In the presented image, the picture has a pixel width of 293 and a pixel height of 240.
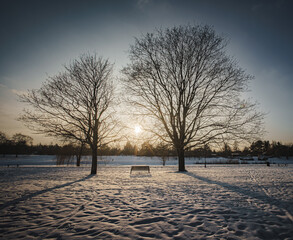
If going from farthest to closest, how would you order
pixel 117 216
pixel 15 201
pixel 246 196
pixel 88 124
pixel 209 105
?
pixel 209 105
pixel 88 124
pixel 246 196
pixel 15 201
pixel 117 216

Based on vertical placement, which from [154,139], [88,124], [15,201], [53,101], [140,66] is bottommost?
[15,201]

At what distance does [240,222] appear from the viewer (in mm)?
3166

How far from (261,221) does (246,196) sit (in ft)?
7.40

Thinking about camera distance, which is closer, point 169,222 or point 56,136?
point 169,222

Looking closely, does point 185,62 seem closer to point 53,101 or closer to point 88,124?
point 88,124

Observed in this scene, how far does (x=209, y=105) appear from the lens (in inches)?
537

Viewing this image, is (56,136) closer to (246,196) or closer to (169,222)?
(169,222)

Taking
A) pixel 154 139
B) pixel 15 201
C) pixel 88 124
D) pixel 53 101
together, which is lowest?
pixel 15 201

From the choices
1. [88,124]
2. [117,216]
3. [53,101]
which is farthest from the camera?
[88,124]

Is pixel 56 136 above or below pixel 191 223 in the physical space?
above

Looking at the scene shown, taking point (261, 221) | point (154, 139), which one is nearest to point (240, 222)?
point (261, 221)

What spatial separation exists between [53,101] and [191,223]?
1239cm

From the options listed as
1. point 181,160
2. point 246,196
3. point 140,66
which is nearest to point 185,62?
point 140,66

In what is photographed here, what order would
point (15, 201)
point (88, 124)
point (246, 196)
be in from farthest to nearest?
→ point (88, 124)
point (246, 196)
point (15, 201)
